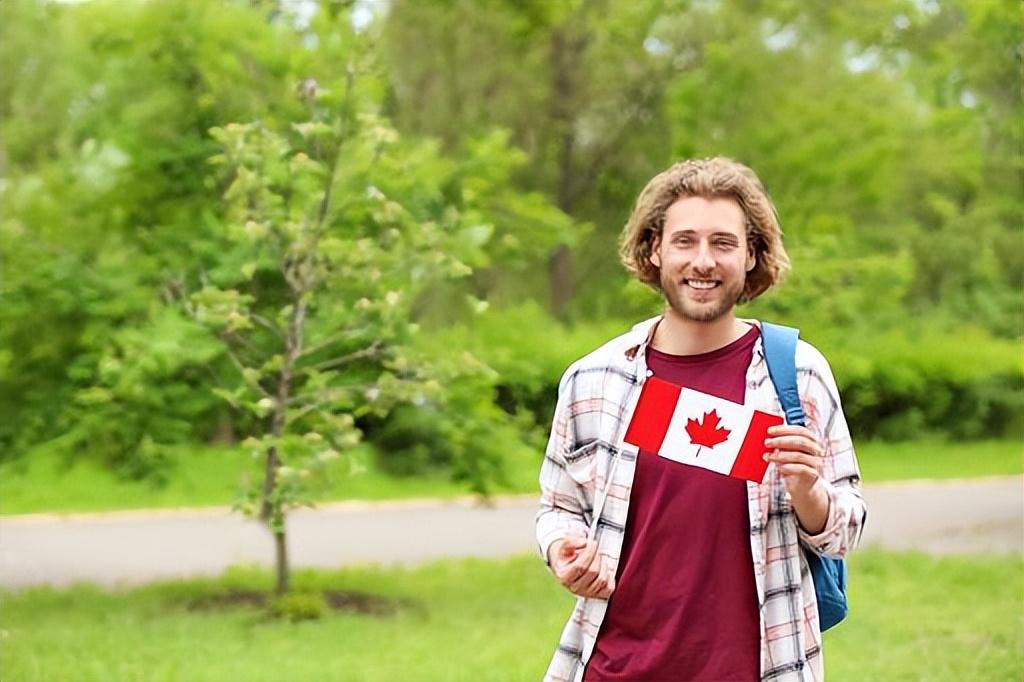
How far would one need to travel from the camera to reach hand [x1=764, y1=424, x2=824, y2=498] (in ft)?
7.91

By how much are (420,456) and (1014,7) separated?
22.5 ft

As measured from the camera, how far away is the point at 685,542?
2547mm

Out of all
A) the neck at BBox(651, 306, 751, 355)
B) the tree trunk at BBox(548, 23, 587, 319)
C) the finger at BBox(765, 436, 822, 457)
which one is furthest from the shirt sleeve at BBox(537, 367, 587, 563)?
the tree trunk at BBox(548, 23, 587, 319)

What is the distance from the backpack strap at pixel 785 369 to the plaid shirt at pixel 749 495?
0.05 feet

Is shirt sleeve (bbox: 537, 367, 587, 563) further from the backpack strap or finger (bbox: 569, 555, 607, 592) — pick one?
the backpack strap

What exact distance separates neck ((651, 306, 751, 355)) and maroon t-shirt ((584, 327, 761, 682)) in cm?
3

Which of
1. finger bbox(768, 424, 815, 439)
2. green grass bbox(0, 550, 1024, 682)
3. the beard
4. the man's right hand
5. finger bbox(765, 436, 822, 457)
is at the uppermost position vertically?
the beard

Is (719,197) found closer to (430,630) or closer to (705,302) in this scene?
(705,302)

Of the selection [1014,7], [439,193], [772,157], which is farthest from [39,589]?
[772,157]

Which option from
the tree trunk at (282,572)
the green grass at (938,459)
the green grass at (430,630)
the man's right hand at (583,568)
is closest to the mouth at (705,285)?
the man's right hand at (583,568)

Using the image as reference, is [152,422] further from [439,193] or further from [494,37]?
[494,37]

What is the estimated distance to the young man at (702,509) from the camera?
8.32ft

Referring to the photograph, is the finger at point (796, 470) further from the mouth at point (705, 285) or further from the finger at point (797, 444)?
the mouth at point (705, 285)

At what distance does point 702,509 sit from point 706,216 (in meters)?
0.53
